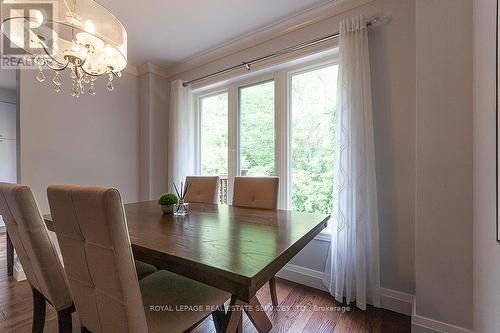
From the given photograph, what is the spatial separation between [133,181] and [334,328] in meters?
2.98

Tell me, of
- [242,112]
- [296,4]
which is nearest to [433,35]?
[296,4]

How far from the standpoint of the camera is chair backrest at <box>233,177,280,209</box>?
1887mm

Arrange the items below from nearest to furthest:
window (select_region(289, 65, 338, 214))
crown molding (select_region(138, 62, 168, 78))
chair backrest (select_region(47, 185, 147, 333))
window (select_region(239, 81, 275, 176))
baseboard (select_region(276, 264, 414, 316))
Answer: chair backrest (select_region(47, 185, 147, 333)) < baseboard (select_region(276, 264, 414, 316)) < window (select_region(289, 65, 338, 214)) < window (select_region(239, 81, 275, 176)) < crown molding (select_region(138, 62, 168, 78))

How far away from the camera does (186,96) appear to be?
122 inches

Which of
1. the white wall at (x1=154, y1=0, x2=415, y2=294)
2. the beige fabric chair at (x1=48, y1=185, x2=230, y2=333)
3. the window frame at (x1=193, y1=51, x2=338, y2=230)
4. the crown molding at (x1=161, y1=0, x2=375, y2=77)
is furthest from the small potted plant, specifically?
the crown molding at (x1=161, y1=0, x2=375, y2=77)

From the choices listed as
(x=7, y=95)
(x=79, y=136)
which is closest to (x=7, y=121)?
→ (x=7, y=95)

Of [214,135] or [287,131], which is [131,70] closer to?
[214,135]

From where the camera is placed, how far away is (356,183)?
5.79 feet

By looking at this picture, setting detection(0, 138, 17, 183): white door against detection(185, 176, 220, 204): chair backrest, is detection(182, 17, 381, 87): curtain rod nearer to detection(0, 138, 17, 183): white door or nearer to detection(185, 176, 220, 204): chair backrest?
detection(185, 176, 220, 204): chair backrest

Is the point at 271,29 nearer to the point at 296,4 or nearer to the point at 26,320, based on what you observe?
the point at 296,4

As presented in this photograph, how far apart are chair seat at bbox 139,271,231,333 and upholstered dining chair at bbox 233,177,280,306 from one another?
0.82 metres

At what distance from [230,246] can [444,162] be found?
135 centimetres

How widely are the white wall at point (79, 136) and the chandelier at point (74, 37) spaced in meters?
1.19

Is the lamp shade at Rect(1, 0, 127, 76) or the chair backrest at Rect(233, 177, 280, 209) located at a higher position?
the lamp shade at Rect(1, 0, 127, 76)
